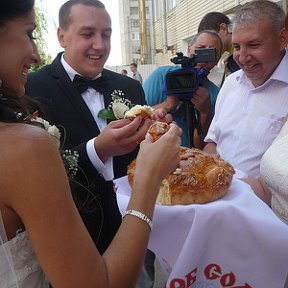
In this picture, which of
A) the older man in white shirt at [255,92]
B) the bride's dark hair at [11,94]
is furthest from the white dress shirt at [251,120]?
the bride's dark hair at [11,94]

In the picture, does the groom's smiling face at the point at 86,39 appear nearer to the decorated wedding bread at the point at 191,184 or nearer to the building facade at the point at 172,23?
the decorated wedding bread at the point at 191,184

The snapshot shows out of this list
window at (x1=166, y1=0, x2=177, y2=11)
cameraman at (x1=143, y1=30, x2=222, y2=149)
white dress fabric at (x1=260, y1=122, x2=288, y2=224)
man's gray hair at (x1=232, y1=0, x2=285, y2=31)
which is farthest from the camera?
window at (x1=166, y1=0, x2=177, y2=11)

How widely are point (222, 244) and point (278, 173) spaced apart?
0.35 meters

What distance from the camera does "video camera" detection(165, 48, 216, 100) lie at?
2.47 m

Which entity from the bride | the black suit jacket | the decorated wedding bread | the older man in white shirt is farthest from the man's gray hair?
the bride

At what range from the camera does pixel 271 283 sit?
132 centimetres

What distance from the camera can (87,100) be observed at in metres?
2.25

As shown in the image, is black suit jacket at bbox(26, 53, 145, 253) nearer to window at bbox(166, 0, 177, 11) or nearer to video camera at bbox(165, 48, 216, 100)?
video camera at bbox(165, 48, 216, 100)

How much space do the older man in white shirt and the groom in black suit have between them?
0.66 metres

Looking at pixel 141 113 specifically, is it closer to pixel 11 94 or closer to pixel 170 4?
pixel 11 94

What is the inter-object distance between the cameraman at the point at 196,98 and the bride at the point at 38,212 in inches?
62.0

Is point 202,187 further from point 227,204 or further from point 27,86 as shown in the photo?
point 27,86

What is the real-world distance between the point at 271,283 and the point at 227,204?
32 centimetres

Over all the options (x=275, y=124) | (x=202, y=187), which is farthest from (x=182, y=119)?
(x=202, y=187)
